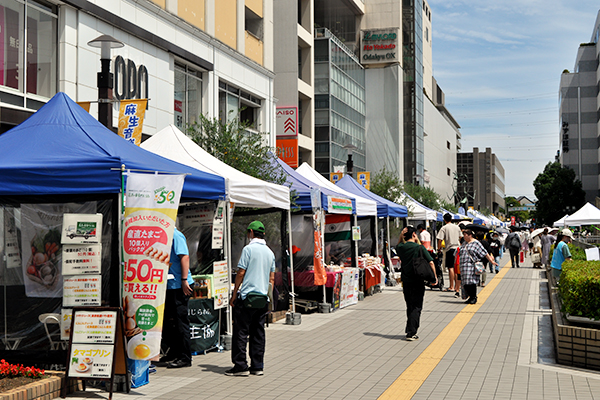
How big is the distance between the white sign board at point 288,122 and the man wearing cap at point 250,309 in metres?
19.3

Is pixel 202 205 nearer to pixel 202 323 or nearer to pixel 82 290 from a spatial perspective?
pixel 202 323

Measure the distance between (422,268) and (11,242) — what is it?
6.08m

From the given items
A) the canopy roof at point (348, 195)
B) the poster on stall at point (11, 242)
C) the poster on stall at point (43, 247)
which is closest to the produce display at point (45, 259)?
the poster on stall at point (43, 247)

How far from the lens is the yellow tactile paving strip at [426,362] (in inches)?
276

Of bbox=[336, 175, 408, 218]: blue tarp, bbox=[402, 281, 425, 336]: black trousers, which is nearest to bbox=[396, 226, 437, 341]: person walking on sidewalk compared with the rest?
bbox=[402, 281, 425, 336]: black trousers

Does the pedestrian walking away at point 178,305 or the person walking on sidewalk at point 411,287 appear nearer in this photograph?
the pedestrian walking away at point 178,305

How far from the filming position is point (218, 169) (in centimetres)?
1073

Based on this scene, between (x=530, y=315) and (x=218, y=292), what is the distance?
731 cm

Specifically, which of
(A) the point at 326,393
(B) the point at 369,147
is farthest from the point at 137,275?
(B) the point at 369,147

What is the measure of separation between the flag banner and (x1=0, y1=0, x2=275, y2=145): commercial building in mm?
3762

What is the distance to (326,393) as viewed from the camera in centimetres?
697

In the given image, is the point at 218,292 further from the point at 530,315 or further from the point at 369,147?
the point at 369,147

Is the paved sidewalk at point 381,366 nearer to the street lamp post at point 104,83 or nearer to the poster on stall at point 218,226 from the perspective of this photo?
the poster on stall at point 218,226

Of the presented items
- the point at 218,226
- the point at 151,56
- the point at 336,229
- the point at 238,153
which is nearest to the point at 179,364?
the point at 218,226
